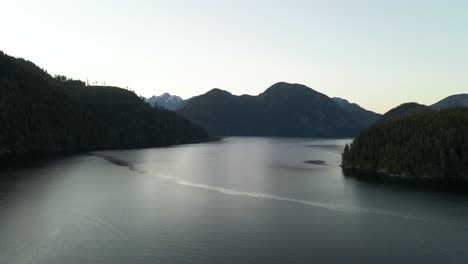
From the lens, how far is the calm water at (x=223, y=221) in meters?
52.5

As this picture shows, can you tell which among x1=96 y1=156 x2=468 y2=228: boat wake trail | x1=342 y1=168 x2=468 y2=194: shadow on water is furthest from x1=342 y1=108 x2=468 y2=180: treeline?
x1=96 y1=156 x2=468 y2=228: boat wake trail

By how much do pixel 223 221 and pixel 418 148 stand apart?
255 feet

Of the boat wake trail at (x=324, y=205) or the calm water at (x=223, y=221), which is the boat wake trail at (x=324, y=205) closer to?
the boat wake trail at (x=324, y=205)

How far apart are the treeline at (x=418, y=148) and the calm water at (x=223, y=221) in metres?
18.6

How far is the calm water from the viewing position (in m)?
52.5

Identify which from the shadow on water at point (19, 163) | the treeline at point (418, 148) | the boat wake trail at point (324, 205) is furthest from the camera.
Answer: the shadow on water at point (19, 163)

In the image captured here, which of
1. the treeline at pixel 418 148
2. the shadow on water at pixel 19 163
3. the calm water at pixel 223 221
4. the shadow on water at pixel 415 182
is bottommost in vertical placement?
the calm water at pixel 223 221

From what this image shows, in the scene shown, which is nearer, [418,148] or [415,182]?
[415,182]

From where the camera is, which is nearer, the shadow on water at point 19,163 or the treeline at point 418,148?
the treeline at point 418,148

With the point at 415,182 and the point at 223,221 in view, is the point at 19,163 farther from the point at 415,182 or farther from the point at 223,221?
the point at 415,182

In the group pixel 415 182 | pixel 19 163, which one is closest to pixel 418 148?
pixel 415 182

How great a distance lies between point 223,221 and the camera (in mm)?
68688

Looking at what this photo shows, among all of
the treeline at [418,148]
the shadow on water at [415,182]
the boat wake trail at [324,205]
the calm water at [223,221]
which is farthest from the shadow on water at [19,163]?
the treeline at [418,148]

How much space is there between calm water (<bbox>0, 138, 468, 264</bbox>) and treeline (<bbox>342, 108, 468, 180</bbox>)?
1864cm
